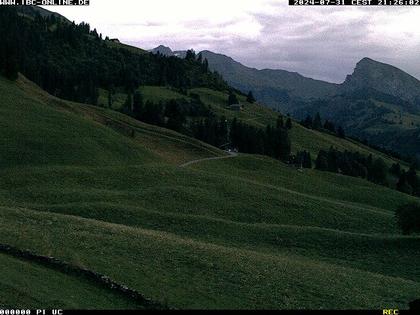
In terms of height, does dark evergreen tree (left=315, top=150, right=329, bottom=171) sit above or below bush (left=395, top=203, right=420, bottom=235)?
below

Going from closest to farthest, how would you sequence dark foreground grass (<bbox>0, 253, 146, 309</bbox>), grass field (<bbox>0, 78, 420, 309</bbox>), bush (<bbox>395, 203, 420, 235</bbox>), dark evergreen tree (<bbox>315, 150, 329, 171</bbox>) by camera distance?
dark foreground grass (<bbox>0, 253, 146, 309</bbox>), grass field (<bbox>0, 78, 420, 309</bbox>), bush (<bbox>395, 203, 420, 235</bbox>), dark evergreen tree (<bbox>315, 150, 329, 171</bbox>)

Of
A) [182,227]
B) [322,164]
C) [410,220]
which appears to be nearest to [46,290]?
[182,227]

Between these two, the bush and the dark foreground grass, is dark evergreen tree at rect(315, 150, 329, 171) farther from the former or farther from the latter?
the dark foreground grass

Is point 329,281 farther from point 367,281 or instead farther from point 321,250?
point 321,250

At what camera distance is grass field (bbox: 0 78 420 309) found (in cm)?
2953

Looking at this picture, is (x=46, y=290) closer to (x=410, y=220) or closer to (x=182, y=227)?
(x=182, y=227)

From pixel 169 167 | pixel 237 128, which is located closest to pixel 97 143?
pixel 169 167

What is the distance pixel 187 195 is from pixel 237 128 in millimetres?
107579

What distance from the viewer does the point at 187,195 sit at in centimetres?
7025

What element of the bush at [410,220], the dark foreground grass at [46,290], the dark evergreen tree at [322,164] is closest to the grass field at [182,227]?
the dark foreground grass at [46,290]

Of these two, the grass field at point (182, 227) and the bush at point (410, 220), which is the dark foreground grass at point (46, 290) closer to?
the grass field at point (182, 227)

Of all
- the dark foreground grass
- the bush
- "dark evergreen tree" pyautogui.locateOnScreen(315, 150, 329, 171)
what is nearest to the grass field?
the dark foreground grass

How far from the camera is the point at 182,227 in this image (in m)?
52.6

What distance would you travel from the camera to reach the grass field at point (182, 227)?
29.5 metres
